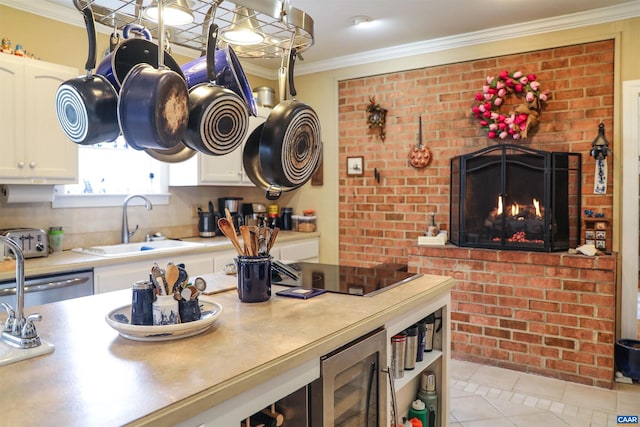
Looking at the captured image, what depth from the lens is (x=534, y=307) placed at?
335 centimetres

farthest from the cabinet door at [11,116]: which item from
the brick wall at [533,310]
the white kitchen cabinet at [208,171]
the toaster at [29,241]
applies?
the brick wall at [533,310]

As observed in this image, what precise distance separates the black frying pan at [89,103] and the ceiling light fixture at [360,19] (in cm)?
249

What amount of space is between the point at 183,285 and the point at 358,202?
3.27 metres

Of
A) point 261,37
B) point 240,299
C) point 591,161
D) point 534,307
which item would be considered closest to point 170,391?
point 240,299

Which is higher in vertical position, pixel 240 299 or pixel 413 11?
pixel 413 11

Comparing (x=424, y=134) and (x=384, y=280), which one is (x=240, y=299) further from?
(x=424, y=134)

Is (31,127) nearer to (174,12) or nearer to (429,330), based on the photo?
(174,12)

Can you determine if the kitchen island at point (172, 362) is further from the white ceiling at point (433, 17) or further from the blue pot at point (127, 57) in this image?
the white ceiling at point (433, 17)

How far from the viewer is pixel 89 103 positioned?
51.4 inches

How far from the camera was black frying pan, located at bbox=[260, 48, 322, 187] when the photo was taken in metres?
1.52

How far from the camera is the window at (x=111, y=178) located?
345 cm

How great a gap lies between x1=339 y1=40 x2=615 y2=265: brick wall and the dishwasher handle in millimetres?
2498

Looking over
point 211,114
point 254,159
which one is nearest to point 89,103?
point 211,114

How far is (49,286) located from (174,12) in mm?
1830
